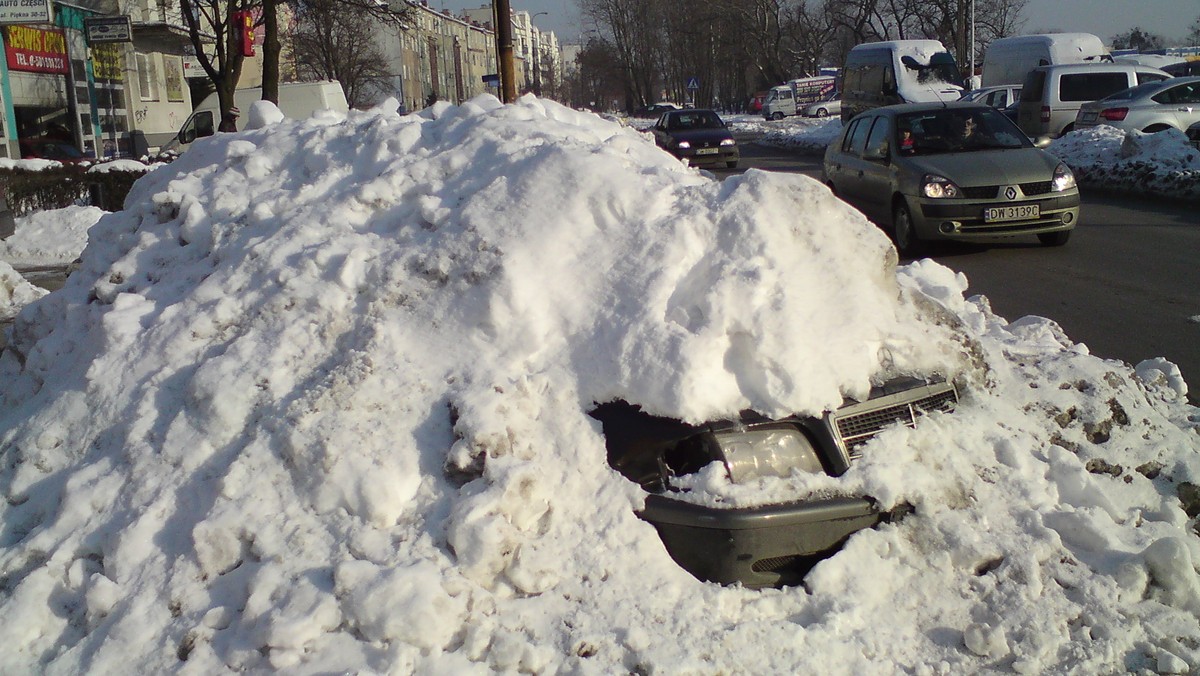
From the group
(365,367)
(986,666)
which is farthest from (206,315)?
(986,666)

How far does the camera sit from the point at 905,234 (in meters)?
11.0

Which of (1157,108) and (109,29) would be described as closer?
(1157,108)

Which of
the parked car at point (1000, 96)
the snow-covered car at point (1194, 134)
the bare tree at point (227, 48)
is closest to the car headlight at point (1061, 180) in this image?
the snow-covered car at point (1194, 134)

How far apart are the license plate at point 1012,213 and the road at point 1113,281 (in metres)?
0.45

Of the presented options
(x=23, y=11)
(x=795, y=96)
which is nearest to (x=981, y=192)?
(x=23, y=11)

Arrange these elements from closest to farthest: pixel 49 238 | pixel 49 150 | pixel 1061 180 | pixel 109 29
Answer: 1. pixel 1061 180
2. pixel 49 238
3. pixel 109 29
4. pixel 49 150

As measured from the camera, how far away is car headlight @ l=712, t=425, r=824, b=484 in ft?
10.3

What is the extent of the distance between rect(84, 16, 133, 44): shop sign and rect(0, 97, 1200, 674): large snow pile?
2435 cm

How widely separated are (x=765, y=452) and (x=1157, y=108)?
63.9 ft

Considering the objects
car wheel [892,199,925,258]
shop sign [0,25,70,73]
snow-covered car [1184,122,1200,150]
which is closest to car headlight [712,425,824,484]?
car wheel [892,199,925,258]

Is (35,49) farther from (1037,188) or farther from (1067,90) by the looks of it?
(1037,188)

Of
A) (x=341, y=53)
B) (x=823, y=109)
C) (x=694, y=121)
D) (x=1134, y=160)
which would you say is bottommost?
(x=1134, y=160)

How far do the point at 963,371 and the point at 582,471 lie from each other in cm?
156

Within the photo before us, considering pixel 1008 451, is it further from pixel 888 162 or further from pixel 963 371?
pixel 888 162
